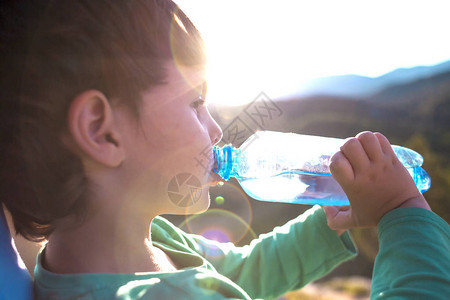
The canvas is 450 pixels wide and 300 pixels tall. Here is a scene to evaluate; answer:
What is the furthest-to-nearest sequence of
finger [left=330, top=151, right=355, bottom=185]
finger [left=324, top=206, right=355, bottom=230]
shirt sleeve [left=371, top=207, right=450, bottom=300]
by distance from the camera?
finger [left=324, top=206, right=355, bottom=230], finger [left=330, top=151, right=355, bottom=185], shirt sleeve [left=371, top=207, right=450, bottom=300]

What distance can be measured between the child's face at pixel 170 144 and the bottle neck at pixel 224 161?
2.7 inches

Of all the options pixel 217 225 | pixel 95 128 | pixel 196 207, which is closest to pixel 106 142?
pixel 95 128

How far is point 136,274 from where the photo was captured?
31.4 inches

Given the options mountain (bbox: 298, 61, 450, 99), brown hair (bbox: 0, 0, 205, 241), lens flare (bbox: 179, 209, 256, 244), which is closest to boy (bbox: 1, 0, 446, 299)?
brown hair (bbox: 0, 0, 205, 241)

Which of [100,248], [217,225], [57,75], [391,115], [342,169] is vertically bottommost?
[217,225]

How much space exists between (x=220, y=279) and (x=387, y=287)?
311 mm

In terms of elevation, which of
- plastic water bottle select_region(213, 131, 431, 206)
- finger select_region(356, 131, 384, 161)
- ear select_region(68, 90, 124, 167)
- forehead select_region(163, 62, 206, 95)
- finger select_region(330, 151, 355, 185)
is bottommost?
plastic water bottle select_region(213, 131, 431, 206)

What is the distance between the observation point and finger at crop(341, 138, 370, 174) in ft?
2.69

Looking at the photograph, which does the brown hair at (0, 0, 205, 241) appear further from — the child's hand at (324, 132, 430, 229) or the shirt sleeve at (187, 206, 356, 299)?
the shirt sleeve at (187, 206, 356, 299)

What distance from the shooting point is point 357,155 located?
32.3 inches

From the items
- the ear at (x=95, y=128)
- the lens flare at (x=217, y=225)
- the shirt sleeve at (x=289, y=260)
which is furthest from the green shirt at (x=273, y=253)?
the lens flare at (x=217, y=225)

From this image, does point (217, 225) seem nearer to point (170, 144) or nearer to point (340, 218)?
point (340, 218)

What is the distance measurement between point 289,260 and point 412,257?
20.2 inches

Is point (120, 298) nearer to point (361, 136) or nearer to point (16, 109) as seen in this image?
point (16, 109)
